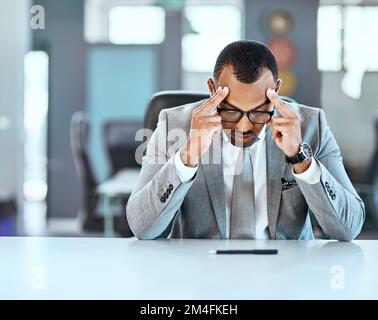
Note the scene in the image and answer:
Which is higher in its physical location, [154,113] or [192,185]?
[154,113]

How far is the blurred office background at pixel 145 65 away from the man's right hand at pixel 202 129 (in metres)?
3.48

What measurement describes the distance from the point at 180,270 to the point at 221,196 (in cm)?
39

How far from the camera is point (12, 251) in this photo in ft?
3.48

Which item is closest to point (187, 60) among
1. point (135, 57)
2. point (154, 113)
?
point (135, 57)

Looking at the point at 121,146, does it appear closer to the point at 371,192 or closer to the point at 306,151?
the point at 371,192

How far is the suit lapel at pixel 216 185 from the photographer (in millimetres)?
1244

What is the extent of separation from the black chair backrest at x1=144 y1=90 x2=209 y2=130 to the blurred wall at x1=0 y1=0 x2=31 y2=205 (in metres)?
2.66

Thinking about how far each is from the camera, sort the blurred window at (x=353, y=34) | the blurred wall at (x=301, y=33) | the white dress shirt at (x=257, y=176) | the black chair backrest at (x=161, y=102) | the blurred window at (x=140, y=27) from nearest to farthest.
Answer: the white dress shirt at (x=257, y=176) → the black chair backrest at (x=161, y=102) → the blurred window at (x=353, y=34) → the blurred window at (x=140, y=27) → the blurred wall at (x=301, y=33)

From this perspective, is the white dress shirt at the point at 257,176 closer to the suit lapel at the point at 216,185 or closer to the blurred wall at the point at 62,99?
the suit lapel at the point at 216,185

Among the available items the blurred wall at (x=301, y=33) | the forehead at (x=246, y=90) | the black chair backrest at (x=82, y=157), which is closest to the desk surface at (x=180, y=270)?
the forehead at (x=246, y=90)

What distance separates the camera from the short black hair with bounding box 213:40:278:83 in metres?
1.23

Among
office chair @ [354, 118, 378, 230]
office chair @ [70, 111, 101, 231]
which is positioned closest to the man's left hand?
office chair @ [354, 118, 378, 230]

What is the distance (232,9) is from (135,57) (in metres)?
0.99
